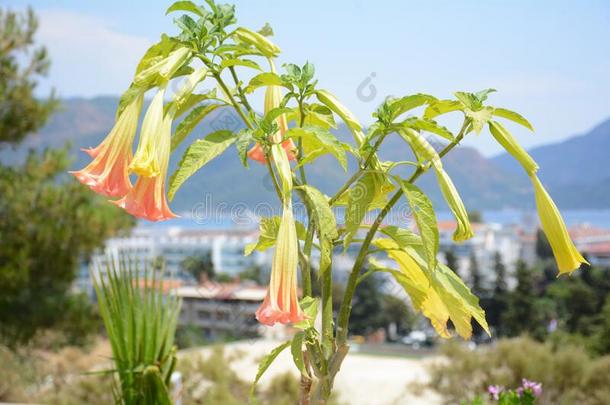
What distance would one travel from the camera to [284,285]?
28.5 inches

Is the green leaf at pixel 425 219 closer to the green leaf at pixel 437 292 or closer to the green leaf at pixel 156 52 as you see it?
the green leaf at pixel 437 292

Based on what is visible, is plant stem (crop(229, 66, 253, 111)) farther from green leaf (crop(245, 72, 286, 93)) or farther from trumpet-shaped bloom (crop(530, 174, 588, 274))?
trumpet-shaped bloom (crop(530, 174, 588, 274))

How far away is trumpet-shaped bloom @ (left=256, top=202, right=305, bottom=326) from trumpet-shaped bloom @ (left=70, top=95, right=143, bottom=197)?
18 centimetres

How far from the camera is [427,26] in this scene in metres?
20.3

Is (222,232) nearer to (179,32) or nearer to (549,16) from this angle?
(179,32)

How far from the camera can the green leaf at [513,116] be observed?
785 millimetres

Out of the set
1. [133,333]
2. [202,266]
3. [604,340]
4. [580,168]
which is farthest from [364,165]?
[580,168]

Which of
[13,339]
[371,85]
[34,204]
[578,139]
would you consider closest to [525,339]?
[371,85]

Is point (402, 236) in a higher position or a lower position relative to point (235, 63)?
lower

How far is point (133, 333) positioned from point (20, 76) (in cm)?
518

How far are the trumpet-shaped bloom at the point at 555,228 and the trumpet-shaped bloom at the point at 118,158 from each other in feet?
1.40

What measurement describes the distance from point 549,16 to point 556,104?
4707 mm

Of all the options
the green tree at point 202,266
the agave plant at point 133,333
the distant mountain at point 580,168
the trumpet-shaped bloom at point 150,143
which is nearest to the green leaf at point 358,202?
the trumpet-shaped bloom at point 150,143

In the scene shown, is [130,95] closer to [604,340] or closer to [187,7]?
[187,7]
